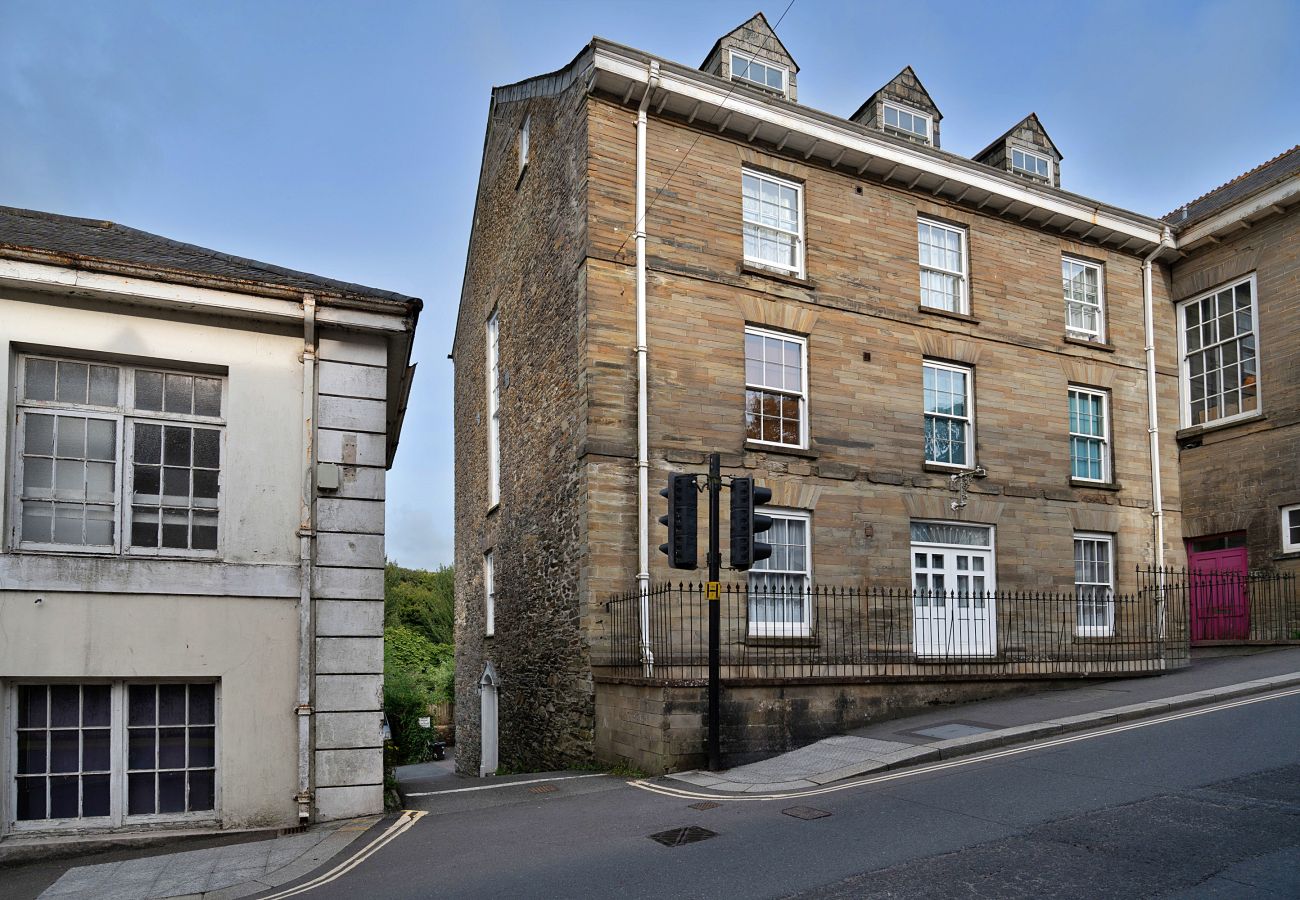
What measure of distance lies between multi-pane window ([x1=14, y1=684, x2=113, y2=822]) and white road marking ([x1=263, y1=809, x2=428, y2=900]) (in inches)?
102

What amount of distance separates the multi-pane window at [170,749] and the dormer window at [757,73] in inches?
541

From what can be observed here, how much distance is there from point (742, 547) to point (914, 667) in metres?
4.96

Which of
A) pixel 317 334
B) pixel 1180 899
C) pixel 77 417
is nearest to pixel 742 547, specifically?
pixel 317 334

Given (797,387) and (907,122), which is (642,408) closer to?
(797,387)

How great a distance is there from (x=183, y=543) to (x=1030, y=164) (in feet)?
59.6

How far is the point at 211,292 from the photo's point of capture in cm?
1026

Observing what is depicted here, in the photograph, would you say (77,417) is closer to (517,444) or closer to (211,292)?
(211,292)

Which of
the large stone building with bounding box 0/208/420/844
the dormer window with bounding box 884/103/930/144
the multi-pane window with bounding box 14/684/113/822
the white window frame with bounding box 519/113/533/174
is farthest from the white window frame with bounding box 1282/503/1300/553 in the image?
→ the multi-pane window with bounding box 14/684/113/822

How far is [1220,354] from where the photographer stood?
21.4 meters

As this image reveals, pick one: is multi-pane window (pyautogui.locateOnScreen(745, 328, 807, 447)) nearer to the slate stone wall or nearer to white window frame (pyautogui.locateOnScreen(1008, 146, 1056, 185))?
the slate stone wall

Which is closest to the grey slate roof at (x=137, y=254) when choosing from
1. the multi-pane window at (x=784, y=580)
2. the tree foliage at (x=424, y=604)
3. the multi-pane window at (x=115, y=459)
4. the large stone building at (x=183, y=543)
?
the large stone building at (x=183, y=543)

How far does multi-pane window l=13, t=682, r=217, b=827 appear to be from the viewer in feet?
31.0

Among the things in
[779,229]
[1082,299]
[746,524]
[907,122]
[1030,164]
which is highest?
[907,122]

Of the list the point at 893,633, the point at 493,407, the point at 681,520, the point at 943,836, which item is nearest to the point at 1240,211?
the point at 893,633
